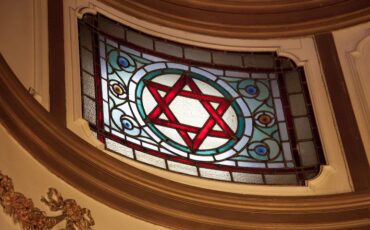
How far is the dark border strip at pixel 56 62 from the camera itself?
29.2 feet

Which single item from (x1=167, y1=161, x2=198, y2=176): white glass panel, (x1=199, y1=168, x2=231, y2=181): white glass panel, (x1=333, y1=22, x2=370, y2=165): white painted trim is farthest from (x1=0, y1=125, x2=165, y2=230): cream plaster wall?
(x1=333, y1=22, x2=370, y2=165): white painted trim

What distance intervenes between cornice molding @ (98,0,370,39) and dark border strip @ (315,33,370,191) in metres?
0.26

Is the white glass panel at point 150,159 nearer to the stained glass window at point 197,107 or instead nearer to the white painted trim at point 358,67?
the stained glass window at point 197,107

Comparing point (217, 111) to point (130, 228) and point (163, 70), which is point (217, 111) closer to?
point (163, 70)

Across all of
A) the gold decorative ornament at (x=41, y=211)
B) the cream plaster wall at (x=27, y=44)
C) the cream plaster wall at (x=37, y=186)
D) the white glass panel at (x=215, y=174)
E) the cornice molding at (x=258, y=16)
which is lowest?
the gold decorative ornament at (x=41, y=211)

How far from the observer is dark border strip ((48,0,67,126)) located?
29.2ft

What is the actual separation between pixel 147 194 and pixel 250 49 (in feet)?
9.18

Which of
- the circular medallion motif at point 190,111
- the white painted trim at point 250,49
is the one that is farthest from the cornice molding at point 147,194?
the circular medallion motif at point 190,111

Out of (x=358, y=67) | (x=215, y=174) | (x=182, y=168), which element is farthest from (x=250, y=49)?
(x=182, y=168)

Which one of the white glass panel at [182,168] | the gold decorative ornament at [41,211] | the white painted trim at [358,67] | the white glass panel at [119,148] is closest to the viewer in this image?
the gold decorative ornament at [41,211]

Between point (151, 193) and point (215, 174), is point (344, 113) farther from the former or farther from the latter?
point (151, 193)

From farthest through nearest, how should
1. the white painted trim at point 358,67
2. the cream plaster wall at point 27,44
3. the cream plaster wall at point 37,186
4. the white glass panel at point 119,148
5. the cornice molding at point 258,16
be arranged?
the cornice molding at point 258,16
the white painted trim at point 358,67
the white glass panel at point 119,148
the cream plaster wall at point 27,44
the cream plaster wall at point 37,186

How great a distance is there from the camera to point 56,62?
9.38 meters

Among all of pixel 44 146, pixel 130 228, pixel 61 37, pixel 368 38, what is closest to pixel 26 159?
pixel 44 146
